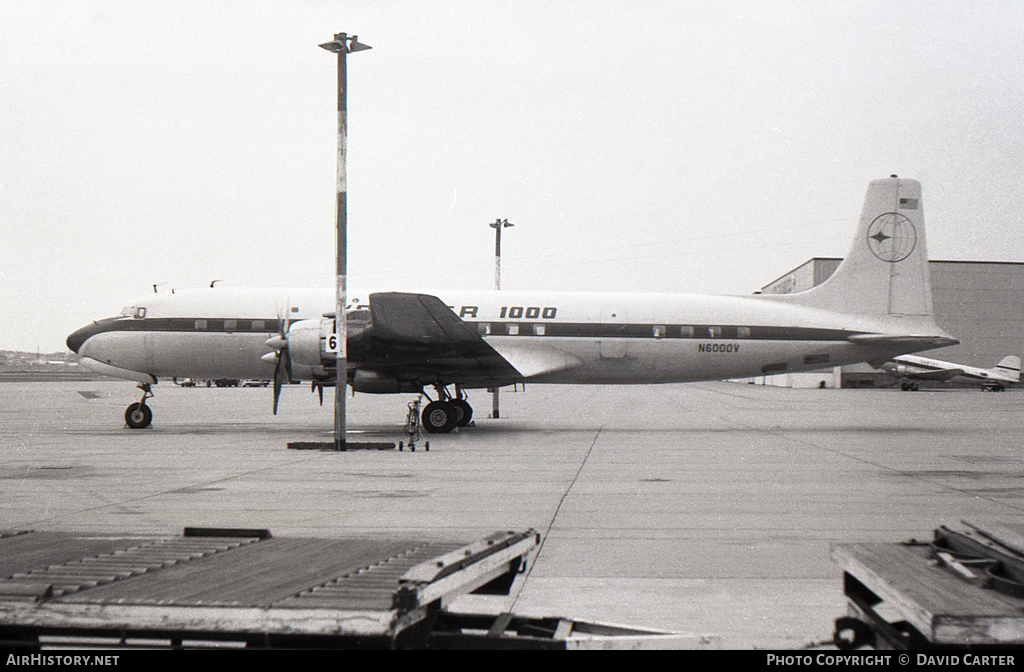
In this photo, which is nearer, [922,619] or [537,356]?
[922,619]

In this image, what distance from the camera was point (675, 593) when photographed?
6109 mm

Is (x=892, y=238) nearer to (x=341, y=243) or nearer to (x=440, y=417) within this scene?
(x=440, y=417)

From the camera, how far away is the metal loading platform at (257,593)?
2834mm

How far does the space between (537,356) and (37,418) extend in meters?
16.9

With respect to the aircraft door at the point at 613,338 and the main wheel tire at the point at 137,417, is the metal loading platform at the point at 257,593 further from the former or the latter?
the main wheel tire at the point at 137,417

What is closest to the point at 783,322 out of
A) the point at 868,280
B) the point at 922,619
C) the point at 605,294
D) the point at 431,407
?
the point at 868,280

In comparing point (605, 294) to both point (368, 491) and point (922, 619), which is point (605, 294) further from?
point (922, 619)

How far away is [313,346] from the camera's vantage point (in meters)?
20.2

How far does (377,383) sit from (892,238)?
15046 millimetres

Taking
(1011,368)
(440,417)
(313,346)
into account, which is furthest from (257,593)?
(1011,368)

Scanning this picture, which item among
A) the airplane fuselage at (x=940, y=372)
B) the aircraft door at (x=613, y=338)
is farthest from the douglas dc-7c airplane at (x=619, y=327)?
the airplane fuselage at (x=940, y=372)

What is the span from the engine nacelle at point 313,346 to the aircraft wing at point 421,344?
2.19 feet

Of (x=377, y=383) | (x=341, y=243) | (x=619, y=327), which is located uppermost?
(x=341, y=243)

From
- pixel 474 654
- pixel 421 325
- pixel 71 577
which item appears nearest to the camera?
pixel 474 654
